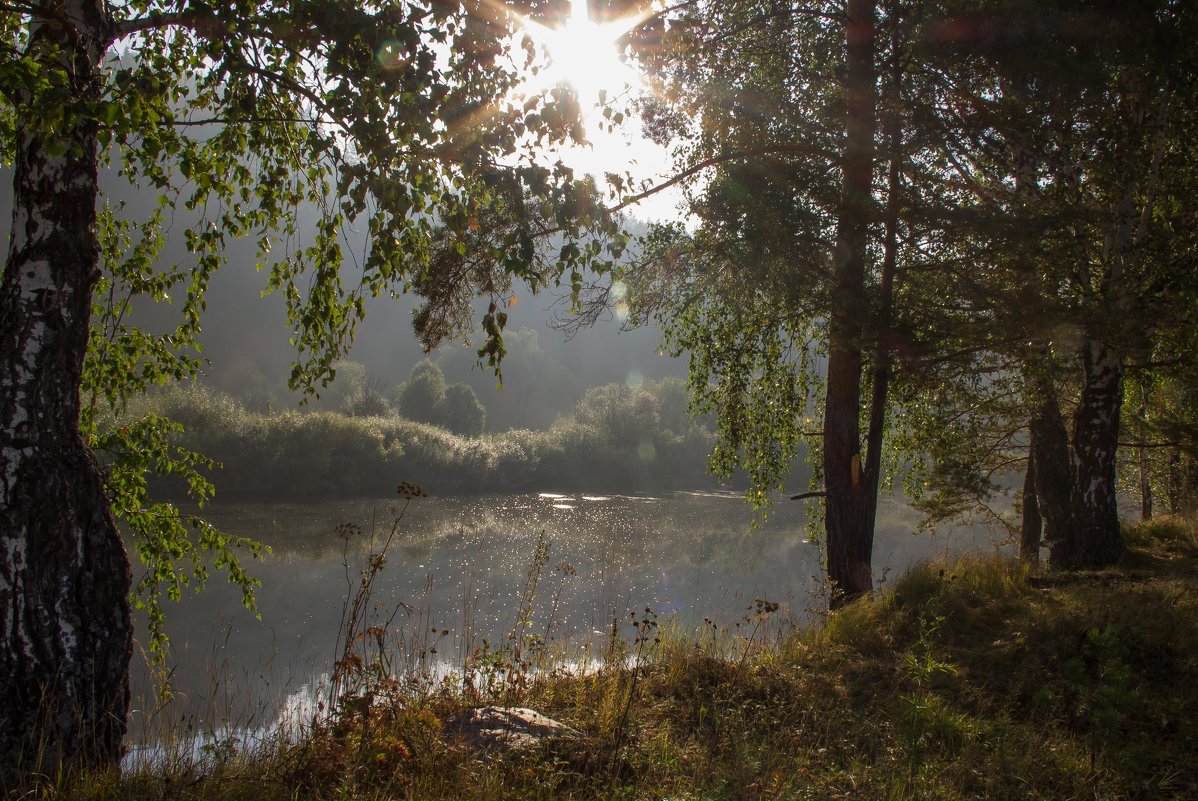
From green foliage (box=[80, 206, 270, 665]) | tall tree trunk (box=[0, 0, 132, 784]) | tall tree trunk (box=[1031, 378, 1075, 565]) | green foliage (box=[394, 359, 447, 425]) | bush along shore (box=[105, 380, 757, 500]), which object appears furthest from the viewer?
green foliage (box=[394, 359, 447, 425])

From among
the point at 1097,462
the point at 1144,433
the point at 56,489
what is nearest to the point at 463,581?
the point at 1097,462

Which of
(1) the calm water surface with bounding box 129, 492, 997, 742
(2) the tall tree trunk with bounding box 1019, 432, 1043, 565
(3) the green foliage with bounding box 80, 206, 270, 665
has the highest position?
(3) the green foliage with bounding box 80, 206, 270, 665

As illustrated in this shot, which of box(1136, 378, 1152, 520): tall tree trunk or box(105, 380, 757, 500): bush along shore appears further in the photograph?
box(105, 380, 757, 500): bush along shore

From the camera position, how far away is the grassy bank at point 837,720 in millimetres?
2988

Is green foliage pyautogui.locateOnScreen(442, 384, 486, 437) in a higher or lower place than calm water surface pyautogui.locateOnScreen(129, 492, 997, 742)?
higher

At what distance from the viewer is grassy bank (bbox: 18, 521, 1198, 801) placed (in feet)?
9.80

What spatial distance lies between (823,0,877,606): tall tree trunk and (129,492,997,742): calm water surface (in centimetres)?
68

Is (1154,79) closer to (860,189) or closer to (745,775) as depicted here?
(860,189)

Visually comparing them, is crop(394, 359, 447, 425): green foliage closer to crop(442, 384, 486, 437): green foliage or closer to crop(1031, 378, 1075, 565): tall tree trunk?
crop(442, 384, 486, 437): green foliage

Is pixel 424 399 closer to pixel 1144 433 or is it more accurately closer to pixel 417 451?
pixel 417 451

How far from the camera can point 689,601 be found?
1160cm

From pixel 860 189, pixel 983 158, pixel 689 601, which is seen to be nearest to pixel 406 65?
pixel 860 189

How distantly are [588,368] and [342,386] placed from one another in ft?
112

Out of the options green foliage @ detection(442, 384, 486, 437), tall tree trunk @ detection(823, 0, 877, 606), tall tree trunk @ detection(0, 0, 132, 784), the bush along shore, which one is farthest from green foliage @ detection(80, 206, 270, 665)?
green foliage @ detection(442, 384, 486, 437)
